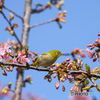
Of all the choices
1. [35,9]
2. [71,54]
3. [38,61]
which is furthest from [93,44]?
[35,9]

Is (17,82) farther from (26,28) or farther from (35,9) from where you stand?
(35,9)

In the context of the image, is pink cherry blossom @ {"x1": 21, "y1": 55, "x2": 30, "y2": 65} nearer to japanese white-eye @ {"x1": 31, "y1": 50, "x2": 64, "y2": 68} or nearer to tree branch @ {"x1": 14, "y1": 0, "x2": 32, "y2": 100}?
japanese white-eye @ {"x1": 31, "y1": 50, "x2": 64, "y2": 68}

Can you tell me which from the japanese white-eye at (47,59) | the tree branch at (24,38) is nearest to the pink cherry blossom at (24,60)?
the japanese white-eye at (47,59)

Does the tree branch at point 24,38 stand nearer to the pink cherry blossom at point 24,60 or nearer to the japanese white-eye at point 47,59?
the japanese white-eye at point 47,59

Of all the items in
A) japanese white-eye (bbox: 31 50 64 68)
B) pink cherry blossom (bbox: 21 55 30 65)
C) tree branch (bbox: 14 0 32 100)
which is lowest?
pink cherry blossom (bbox: 21 55 30 65)

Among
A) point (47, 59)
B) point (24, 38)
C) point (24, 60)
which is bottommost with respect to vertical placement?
point (24, 60)

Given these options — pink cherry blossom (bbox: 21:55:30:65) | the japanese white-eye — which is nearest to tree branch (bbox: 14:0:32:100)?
the japanese white-eye

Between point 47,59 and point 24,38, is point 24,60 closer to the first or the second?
point 47,59

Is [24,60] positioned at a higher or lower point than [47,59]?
lower

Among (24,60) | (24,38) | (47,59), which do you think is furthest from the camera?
(24,38)

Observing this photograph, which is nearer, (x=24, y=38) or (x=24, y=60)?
(x=24, y=60)

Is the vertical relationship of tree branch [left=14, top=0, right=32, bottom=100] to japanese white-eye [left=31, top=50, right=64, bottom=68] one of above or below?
above

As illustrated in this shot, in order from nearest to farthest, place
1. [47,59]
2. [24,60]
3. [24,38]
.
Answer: [24,60] → [47,59] → [24,38]

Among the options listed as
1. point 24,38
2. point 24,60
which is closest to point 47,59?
point 24,60
